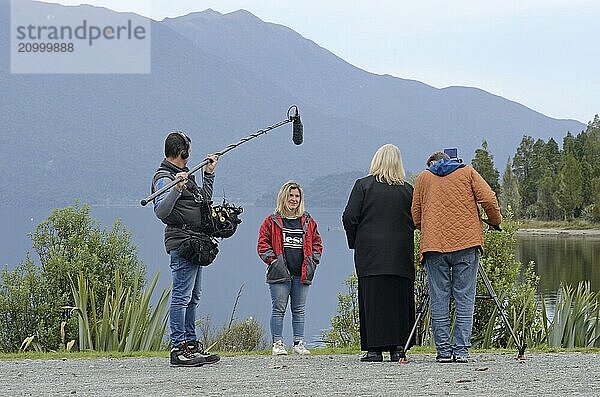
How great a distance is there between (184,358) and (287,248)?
1.62 metres

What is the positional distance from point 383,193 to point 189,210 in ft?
5.44

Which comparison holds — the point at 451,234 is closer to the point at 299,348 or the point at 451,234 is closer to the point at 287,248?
the point at 287,248

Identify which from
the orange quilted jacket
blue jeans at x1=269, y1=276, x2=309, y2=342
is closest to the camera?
the orange quilted jacket

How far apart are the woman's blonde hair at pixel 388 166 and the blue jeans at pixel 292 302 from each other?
4.67ft

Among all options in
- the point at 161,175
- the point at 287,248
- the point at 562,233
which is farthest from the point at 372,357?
the point at 562,233

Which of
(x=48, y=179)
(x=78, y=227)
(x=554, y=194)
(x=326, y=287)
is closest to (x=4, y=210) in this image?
(x=48, y=179)

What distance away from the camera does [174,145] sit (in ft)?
26.2

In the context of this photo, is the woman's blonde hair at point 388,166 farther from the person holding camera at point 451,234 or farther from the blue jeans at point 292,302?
the blue jeans at point 292,302

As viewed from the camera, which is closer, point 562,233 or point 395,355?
point 395,355

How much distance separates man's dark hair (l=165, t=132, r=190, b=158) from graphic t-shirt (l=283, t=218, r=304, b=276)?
1.51m

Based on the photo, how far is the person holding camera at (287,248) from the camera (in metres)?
9.09

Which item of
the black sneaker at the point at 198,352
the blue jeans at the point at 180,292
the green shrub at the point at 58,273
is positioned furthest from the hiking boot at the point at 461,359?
the green shrub at the point at 58,273

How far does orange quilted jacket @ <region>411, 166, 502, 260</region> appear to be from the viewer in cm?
805

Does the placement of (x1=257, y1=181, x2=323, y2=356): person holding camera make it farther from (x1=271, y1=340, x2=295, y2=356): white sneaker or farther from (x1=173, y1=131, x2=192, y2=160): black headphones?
(x1=173, y1=131, x2=192, y2=160): black headphones
